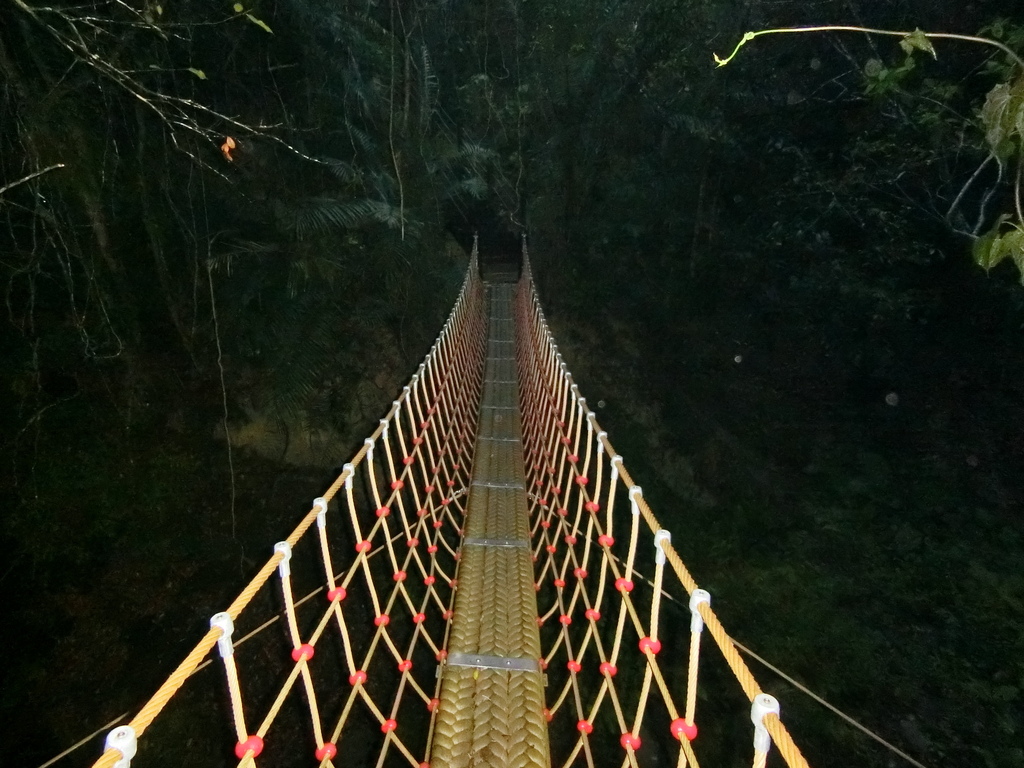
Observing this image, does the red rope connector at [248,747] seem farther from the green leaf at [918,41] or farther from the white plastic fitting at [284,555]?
the green leaf at [918,41]

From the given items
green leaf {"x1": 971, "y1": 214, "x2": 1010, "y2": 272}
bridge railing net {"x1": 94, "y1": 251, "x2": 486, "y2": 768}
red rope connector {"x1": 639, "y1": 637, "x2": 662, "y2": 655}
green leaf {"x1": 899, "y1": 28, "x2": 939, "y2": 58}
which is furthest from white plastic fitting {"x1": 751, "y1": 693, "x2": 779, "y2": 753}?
green leaf {"x1": 899, "y1": 28, "x2": 939, "y2": 58}

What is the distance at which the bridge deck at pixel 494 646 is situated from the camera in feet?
3.58

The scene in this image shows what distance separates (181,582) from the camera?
2824 millimetres

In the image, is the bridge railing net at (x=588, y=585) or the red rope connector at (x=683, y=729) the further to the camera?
the bridge railing net at (x=588, y=585)

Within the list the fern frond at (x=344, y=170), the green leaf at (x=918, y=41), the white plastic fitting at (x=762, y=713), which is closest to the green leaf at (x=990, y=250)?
the green leaf at (x=918, y=41)

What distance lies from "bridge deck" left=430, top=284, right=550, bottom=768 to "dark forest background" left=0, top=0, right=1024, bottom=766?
4.57 feet

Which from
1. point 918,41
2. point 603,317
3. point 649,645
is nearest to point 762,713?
point 649,645

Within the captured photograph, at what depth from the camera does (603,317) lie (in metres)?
5.75

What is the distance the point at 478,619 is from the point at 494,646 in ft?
0.33

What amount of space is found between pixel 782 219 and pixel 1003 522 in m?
2.70

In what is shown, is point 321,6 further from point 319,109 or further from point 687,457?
point 687,457

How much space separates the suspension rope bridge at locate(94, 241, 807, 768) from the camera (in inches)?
40.9

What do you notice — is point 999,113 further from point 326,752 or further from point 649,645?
point 326,752

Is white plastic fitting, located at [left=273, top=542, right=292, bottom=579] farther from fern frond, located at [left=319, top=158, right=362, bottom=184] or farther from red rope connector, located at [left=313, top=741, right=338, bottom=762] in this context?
fern frond, located at [left=319, top=158, right=362, bottom=184]
